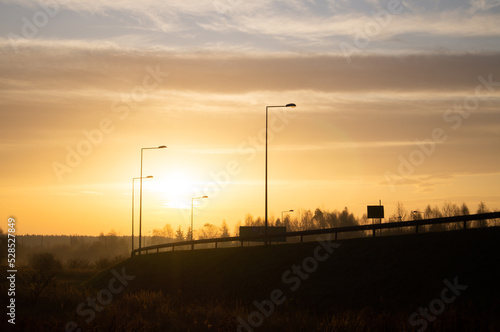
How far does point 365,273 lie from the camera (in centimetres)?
2955

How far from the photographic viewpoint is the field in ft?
63.7

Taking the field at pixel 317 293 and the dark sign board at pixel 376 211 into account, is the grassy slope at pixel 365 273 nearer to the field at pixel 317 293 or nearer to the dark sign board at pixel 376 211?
the field at pixel 317 293

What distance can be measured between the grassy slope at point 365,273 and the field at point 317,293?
0.06 m

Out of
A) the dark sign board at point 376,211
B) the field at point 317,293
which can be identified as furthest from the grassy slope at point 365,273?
the dark sign board at point 376,211

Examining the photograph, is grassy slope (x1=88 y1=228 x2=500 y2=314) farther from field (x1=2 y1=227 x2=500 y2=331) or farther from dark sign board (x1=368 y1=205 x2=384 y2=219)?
dark sign board (x1=368 y1=205 x2=384 y2=219)

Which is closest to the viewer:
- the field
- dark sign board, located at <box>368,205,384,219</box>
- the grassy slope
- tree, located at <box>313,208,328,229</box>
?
the field

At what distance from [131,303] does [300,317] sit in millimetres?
10209

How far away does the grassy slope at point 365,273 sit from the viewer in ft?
82.3

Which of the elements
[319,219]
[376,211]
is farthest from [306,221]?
[376,211]

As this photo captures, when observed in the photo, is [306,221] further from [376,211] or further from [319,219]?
[376,211]

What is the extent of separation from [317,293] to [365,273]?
8.82 ft

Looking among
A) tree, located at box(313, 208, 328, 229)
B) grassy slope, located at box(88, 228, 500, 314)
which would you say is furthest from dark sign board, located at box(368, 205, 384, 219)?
tree, located at box(313, 208, 328, 229)

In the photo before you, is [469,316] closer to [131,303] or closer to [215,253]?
[131,303]

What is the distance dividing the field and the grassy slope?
6 cm
